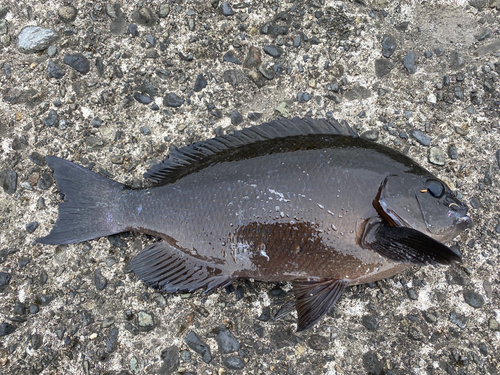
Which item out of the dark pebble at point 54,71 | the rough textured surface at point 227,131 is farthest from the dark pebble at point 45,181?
the dark pebble at point 54,71

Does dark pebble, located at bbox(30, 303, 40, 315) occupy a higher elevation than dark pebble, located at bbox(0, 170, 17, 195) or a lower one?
lower

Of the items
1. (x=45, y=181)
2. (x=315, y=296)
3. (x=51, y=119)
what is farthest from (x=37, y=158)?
(x=315, y=296)

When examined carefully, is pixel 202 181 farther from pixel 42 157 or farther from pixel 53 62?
pixel 53 62

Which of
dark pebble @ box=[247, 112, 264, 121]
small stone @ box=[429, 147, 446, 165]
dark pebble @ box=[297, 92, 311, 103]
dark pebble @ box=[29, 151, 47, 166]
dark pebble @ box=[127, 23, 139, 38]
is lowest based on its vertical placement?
A: dark pebble @ box=[29, 151, 47, 166]

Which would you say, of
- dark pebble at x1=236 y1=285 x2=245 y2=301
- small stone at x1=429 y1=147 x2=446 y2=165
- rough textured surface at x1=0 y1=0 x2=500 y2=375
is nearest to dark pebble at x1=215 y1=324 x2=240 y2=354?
rough textured surface at x1=0 y1=0 x2=500 y2=375

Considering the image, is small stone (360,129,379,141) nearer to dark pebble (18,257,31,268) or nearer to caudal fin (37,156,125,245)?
caudal fin (37,156,125,245)

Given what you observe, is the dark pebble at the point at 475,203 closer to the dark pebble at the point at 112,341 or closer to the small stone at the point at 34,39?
the dark pebble at the point at 112,341
